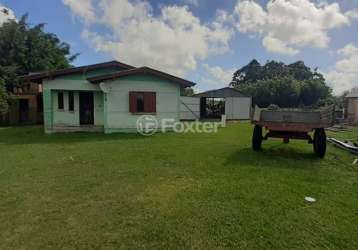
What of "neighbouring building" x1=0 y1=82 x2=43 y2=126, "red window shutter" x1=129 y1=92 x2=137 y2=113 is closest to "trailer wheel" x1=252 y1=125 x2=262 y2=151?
"red window shutter" x1=129 y1=92 x2=137 y2=113

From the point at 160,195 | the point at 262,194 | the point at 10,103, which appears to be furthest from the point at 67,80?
the point at 262,194

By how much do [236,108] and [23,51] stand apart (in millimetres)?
21032

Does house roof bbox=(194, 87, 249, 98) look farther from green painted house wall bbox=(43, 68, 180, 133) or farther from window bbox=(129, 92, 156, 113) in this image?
window bbox=(129, 92, 156, 113)

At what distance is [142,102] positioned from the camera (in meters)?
13.2

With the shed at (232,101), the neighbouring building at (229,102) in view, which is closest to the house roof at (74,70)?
the neighbouring building at (229,102)

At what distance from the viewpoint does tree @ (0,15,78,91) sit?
821 inches

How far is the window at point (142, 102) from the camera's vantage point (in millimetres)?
12971

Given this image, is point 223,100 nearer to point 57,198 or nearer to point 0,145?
point 0,145

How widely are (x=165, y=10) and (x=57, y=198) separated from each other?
39.6 feet

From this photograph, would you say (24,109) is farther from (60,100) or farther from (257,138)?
(257,138)

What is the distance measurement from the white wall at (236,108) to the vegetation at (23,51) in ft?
59.6

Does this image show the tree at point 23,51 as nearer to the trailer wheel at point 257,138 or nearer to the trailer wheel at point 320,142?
the trailer wheel at point 257,138

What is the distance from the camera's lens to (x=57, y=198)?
398 cm

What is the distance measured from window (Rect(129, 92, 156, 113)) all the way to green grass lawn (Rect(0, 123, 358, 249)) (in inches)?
249
